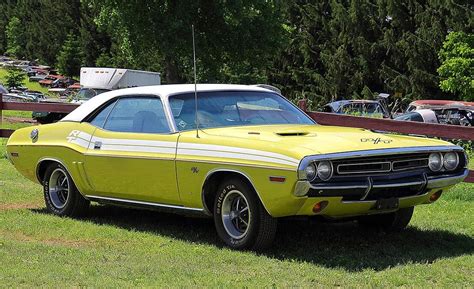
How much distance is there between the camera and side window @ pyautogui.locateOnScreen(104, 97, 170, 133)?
7578 millimetres

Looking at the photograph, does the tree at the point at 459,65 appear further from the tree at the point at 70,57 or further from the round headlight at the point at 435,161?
the tree at the point at 70,57

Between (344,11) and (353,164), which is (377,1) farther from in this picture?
(353,164)

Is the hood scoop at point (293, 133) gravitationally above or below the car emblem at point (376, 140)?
above

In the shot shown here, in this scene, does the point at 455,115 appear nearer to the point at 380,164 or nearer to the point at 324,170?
the point at 380,164

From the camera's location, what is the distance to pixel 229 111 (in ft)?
25.0

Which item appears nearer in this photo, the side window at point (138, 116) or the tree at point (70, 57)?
the side window at point (138, 116)

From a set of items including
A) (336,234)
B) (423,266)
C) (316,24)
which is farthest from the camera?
(316,24)

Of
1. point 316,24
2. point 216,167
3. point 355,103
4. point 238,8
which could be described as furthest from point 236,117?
point 316,24

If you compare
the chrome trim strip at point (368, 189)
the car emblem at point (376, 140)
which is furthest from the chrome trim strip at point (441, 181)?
the chrome trim strip at point (368, 189)

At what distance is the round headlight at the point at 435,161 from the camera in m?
6.77

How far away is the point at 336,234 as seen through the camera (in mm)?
7488

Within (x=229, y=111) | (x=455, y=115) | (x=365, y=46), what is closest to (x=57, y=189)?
(x=229, y=111)

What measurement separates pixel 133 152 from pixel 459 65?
41.2 meters

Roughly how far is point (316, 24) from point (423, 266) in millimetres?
57932
